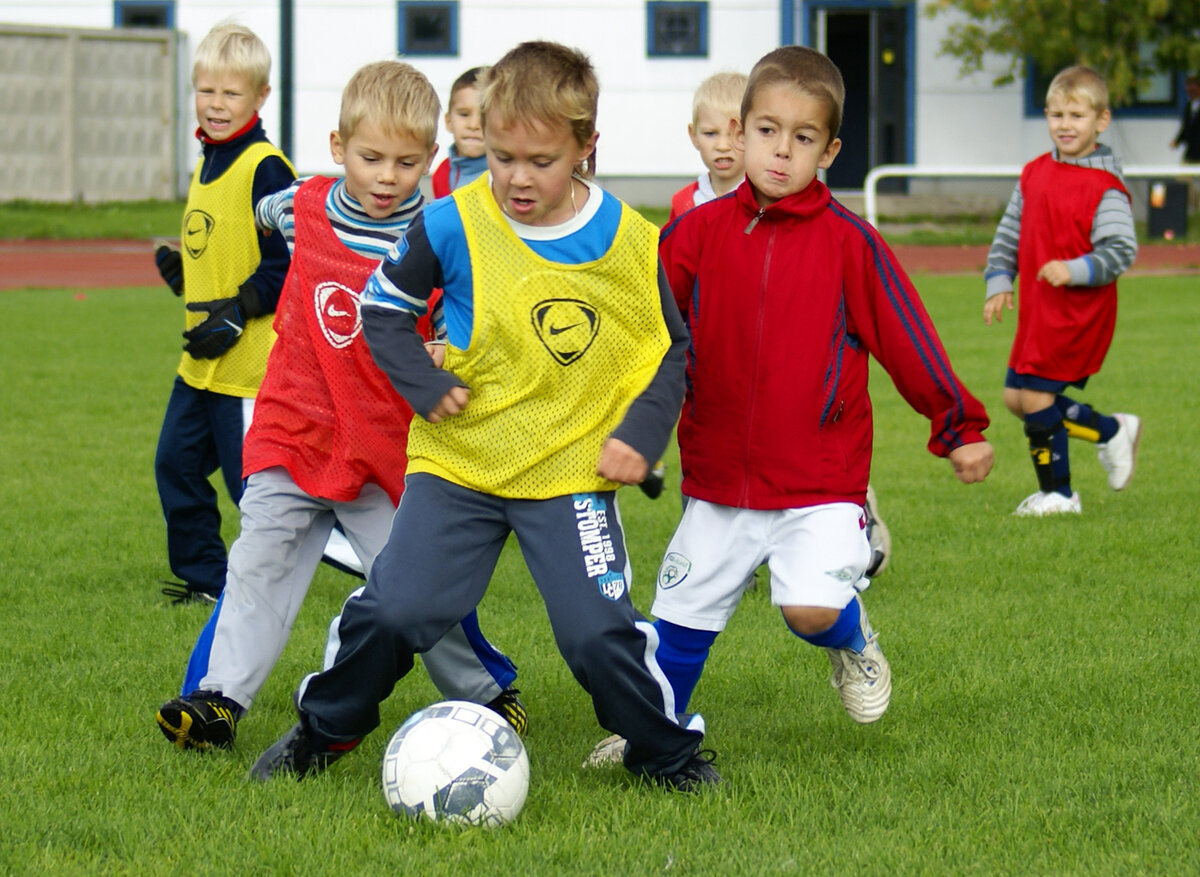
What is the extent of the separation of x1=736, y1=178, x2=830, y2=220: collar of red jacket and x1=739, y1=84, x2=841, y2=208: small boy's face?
0.02 metres

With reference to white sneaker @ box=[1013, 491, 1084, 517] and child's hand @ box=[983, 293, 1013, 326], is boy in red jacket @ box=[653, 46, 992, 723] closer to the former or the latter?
child's hand @ box=[983, 293, 1013, 326]

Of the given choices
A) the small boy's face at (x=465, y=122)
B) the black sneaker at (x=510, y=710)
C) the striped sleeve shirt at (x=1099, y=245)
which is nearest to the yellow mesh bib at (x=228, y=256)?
the small boy's face at (x=465, y=122)

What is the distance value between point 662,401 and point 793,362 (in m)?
0.47

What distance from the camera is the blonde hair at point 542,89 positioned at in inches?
138

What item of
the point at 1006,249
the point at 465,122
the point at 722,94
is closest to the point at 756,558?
the point at 722,94

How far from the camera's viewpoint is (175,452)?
5.89 metres

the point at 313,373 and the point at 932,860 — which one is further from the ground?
the point at 313,373

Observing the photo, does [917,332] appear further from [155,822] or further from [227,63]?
[227,63]

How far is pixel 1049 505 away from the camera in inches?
296

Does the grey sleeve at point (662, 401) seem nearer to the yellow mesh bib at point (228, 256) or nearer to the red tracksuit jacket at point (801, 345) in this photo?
the red tracksuit jacket at point (801, 345)

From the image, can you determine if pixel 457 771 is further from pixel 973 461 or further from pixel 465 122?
pixel 465 122

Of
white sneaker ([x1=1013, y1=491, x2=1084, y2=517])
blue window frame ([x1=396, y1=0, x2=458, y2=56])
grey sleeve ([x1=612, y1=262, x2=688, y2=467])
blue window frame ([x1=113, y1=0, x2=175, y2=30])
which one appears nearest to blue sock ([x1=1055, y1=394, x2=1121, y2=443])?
white sneaker ([x1=1013, y1=491, x2=1084, y2=517])

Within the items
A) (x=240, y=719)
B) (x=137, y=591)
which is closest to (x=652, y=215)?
(x=137, y=591)

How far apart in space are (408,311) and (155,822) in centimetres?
128
